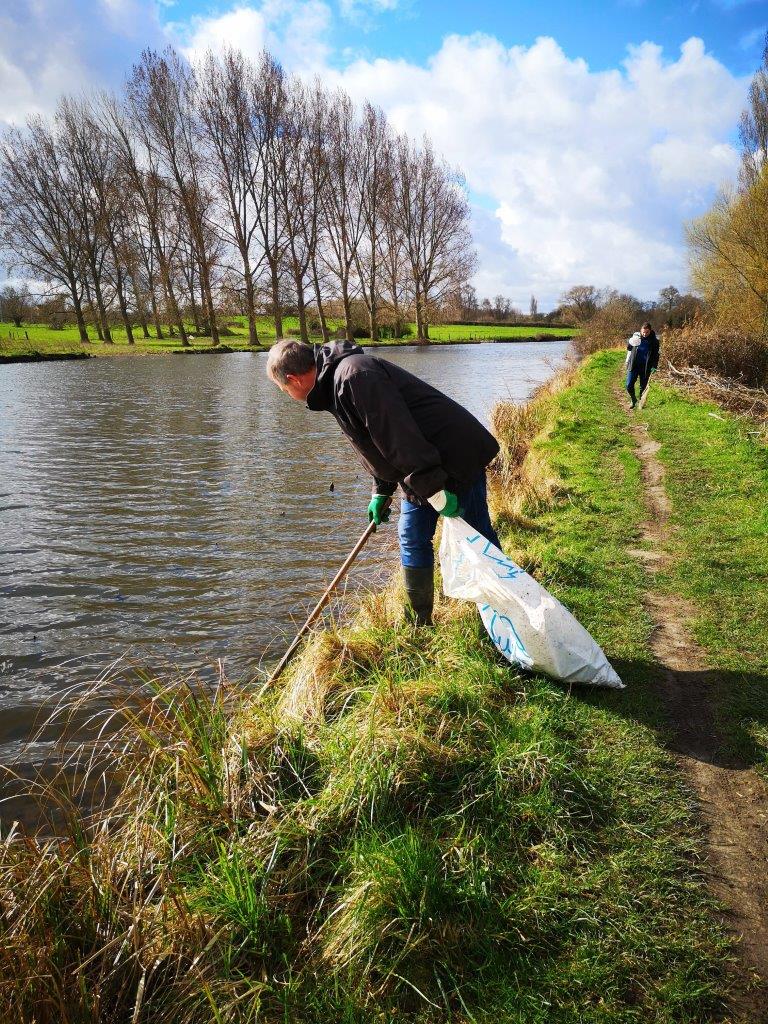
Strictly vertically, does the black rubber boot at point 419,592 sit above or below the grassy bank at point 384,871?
above

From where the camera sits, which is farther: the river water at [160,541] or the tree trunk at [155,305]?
the tree trunk at [155,305]

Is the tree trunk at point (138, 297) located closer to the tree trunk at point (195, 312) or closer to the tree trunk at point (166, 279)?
the tree trunk at point (166, 279)

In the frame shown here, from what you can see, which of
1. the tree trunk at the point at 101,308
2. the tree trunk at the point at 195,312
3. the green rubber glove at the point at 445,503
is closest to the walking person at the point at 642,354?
the green rubber glove at the point at 445,503

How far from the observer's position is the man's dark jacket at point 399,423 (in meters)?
3.09

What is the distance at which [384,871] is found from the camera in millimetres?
2227

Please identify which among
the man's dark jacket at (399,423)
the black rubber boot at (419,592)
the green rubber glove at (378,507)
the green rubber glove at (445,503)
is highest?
the man's dark jacket at (399,423)

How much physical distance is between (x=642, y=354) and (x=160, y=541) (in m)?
11.2

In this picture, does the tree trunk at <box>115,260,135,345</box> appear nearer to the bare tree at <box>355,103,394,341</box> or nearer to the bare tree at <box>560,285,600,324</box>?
the bare tree at <box>355,103,394,341</box>

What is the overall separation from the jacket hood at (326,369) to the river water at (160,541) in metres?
2.14

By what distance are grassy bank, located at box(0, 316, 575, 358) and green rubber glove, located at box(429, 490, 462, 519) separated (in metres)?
33.7

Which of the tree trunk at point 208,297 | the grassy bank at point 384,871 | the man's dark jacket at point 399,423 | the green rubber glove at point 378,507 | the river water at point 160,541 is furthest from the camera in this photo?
the tree trunk at point 208,297

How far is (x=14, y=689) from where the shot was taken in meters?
4.24

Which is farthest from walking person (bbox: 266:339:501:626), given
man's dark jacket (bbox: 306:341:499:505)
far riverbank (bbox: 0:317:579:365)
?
far riverbank (bbox: 0:317:579:365)

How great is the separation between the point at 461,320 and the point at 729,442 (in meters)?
75.1
